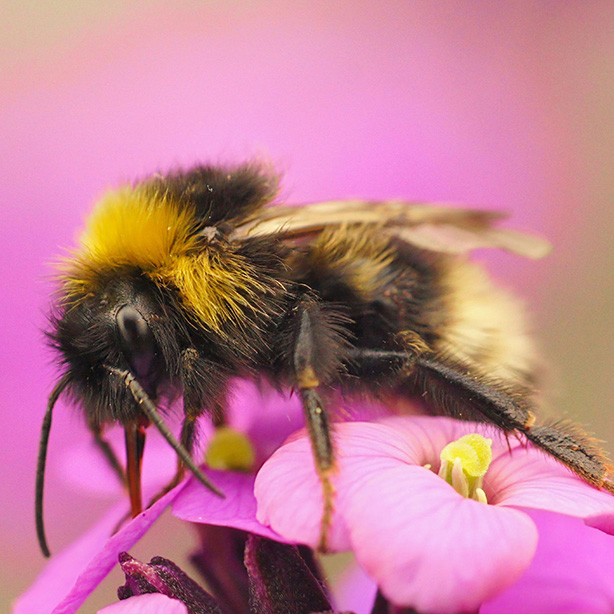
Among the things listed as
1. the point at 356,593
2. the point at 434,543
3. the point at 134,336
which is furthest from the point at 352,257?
the point at 356,593

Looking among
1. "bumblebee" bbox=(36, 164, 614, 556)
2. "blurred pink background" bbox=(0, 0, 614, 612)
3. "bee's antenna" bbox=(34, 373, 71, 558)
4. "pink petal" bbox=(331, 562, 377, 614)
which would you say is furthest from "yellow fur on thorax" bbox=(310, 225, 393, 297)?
"blurred pink background" bbox=(0, 0, 614, 612)

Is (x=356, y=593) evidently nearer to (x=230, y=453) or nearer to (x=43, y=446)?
(x=230, y=453)

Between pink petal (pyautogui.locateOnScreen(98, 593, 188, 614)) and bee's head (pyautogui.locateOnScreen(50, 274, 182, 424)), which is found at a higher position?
bee's head (pyautogui.locateOnScreen(50, 274, 182, 424))

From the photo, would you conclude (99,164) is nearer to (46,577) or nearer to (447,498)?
(46,577)

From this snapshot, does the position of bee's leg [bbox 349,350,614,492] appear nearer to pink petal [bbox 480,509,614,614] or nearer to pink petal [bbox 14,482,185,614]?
pink petal [bbox 480,509,614,614]

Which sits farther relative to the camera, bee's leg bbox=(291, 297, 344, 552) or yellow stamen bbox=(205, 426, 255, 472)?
yellow stamen bbox=(205, 426, 255, 472)

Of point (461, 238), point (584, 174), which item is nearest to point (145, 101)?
point (584, 174)
